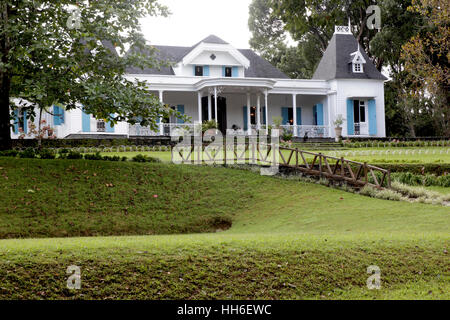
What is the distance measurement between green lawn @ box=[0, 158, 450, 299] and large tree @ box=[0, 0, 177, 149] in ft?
6.72

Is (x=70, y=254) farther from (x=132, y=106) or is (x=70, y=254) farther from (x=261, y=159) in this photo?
(x=261, y=159)

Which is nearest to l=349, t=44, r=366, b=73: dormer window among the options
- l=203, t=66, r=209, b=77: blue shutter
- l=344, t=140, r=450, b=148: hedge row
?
l=344, t=140, r=450, b=148: hedge row

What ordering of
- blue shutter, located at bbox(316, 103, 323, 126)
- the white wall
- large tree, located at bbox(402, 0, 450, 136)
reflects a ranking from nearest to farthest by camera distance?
large tree, located at bbox(402, 0, 450, 136) < the white wall < blue shutter, located at bbox(316, 103, 323, 126)

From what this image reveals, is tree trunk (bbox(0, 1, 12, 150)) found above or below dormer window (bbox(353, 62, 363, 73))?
below

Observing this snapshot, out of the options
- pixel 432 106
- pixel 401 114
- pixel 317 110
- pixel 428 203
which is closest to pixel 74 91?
pixel 428 203

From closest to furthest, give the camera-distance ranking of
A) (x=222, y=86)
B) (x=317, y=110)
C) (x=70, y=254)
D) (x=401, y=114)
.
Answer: (x=70, y=254) < (x=222, y=86) < (x=317, y=110) < (x=401, y=114)

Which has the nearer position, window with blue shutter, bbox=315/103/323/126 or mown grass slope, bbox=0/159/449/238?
mown grass slope, bbox=0/159/449/238

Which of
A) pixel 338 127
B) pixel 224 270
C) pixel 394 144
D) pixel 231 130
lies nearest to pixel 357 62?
pixel 338 127

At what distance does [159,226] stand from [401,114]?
103 ft

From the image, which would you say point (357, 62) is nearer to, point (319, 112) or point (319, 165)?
point (319, 112)

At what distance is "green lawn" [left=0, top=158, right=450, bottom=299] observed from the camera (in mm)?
6684

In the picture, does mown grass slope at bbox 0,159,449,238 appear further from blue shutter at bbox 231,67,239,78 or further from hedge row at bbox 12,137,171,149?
blue shutter at bbox 231,67,239,78

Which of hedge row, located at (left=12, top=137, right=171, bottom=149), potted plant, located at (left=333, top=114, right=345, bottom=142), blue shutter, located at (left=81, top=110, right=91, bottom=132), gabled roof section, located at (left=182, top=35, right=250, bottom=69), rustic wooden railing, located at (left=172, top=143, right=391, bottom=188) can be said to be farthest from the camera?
gabled roof section, located at (left=182, top=35, right=250, bottom=69)
